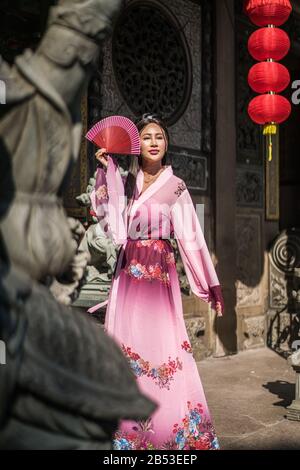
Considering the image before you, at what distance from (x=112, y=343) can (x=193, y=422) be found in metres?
2.03

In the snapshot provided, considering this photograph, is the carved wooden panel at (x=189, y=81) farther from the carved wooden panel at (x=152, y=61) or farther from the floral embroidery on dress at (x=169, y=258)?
the floral embroidery on dress at (x=169, y=258)

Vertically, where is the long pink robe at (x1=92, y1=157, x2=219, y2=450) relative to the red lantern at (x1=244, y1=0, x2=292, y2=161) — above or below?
below

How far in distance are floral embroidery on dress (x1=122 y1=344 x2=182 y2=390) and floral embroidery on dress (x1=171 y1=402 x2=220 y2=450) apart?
0.19 m

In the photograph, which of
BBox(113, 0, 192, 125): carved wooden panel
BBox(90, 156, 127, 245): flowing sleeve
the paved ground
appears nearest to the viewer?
BBox(90, 156, 127, 245): flowing sleeve

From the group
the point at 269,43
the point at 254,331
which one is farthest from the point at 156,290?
the point at 254,331

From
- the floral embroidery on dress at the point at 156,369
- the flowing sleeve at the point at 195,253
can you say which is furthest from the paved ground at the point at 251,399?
the flowing sleeve at the point at 195,253

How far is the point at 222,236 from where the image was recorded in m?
6.92

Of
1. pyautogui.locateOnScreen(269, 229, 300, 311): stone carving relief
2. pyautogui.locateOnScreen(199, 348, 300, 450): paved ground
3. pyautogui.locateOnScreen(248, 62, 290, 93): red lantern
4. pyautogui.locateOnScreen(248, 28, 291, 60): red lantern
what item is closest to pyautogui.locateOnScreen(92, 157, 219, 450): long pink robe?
pyautogui.locateOnScreen(199, 348, 300, 450): paved ground

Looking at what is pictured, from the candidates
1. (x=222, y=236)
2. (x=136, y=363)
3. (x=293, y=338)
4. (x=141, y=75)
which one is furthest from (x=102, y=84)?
(x=293, y=338)

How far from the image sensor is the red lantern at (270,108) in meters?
5.64

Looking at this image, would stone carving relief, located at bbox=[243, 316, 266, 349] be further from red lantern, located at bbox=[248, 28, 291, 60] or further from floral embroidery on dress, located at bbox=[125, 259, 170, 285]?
floral embroidery on dress, located at bbox=[125, 259, 170, 285]

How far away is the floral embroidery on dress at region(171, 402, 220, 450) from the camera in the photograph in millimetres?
3490

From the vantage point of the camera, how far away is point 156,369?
11.7ft
